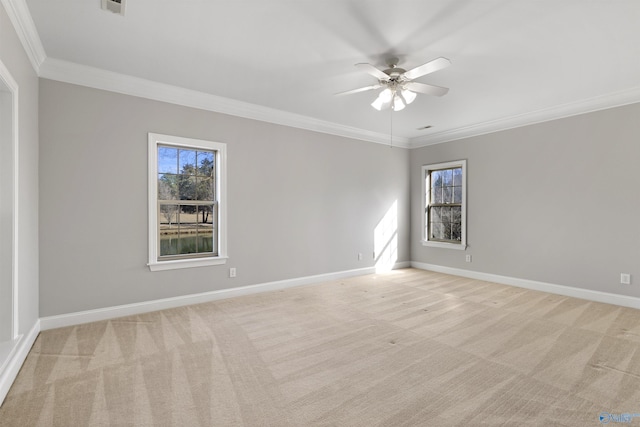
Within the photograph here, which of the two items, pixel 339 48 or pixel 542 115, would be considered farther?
pixel 542 115

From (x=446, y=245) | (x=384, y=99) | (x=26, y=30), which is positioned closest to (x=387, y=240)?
(x=446, y=245)

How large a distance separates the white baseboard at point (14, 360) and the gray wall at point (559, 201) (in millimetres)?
5877

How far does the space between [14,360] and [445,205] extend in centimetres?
610

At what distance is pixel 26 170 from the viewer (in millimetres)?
2639

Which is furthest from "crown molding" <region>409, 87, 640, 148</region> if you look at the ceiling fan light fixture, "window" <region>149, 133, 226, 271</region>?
"window" <region>149, 133, 226, 271</region>

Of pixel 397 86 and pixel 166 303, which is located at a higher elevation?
pixel 397 86

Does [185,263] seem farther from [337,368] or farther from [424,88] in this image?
[424,88]

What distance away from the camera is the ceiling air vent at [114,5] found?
217cm

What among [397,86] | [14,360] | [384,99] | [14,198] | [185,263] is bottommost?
[14,360]

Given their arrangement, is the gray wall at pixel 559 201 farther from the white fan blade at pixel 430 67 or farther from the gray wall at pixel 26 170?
the gray wall at pixel 26 170

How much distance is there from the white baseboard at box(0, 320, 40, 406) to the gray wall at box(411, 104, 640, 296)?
19.3 feet

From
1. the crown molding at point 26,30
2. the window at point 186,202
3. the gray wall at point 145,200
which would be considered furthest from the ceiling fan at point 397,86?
the crown molding at point 26,30

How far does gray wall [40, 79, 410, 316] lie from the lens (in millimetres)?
3158

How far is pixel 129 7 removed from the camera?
2.27m
